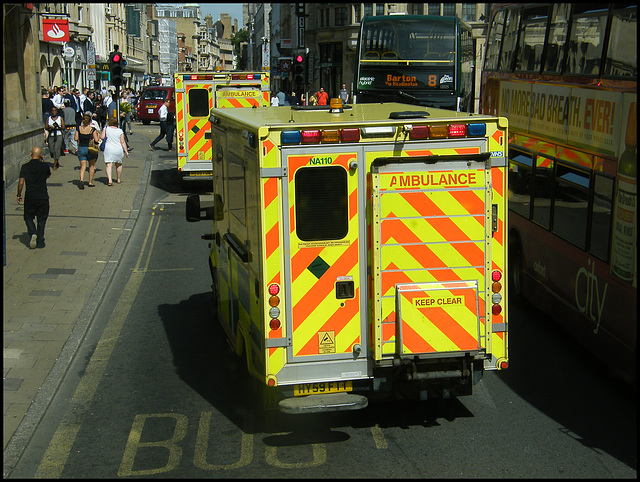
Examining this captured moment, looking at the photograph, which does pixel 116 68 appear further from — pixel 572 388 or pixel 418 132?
pixel 418 132

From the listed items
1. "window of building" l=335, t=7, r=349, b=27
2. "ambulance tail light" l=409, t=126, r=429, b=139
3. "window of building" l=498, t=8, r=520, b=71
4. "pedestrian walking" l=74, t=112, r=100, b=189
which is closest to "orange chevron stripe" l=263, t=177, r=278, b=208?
"ambulance tail light" l=409, t=126, r=429, b=139

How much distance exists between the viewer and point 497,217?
7012 millimetres

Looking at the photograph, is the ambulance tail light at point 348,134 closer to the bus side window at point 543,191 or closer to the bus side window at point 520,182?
the bus side window at point 543,191

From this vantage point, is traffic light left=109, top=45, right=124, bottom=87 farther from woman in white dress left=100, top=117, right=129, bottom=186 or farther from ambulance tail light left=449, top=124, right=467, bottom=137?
ambulance tail light left=449, top=124, right=467, bottom=137

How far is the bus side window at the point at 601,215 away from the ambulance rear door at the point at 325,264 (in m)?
3.06

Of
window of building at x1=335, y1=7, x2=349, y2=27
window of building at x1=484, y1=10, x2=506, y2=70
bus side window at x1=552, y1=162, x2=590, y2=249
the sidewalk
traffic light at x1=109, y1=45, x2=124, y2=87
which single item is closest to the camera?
the sidewalk

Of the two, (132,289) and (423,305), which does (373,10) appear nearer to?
(132,289)

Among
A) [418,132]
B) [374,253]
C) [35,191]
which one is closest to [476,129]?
[418,132]

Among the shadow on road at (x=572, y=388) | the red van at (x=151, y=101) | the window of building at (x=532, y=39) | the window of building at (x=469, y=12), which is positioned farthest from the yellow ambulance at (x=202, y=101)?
the window of building at (x=469, y=12)

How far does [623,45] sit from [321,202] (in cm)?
381

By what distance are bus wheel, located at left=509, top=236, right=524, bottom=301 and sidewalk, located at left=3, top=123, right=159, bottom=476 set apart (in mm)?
5827

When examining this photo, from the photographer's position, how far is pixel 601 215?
8773 mm

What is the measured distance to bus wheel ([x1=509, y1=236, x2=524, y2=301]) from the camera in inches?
460

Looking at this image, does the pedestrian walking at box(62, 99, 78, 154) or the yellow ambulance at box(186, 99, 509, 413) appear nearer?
the yellow ambulance at box(186, 99, 509, 413)
